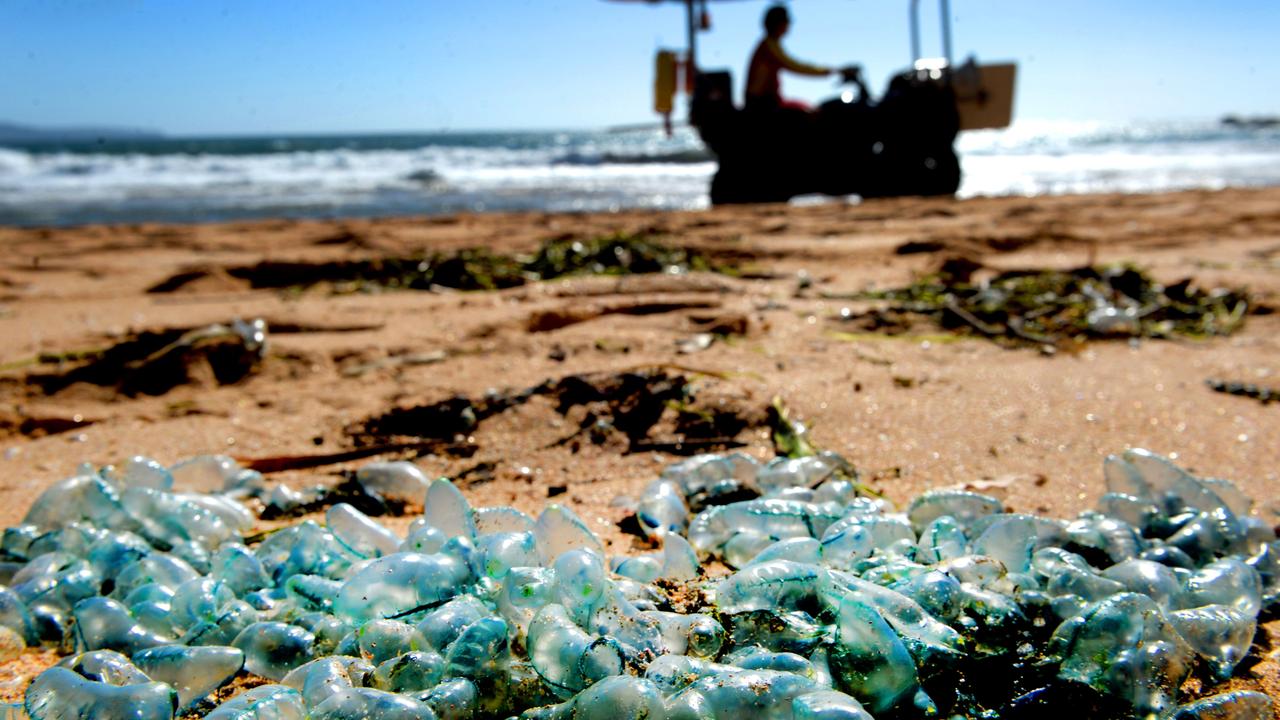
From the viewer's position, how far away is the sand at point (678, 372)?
1.75 meters

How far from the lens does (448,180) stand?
13.7m

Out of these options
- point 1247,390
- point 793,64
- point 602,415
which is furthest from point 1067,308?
point 793,64

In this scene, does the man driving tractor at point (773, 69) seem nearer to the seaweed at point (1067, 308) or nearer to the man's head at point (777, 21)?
the man's head at point (777, 21)

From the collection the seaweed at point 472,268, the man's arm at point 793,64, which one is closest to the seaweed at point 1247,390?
the seaweed at point 472,268

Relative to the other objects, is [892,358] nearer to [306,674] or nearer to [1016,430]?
[1016,430]

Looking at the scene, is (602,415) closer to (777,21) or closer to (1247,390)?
(1247,390)

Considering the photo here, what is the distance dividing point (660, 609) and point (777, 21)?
6.75 metres

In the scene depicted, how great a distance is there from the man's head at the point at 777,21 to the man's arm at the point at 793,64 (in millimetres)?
67

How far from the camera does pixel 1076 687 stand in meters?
1.00

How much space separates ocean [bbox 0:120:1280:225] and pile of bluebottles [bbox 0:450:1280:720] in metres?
7.09

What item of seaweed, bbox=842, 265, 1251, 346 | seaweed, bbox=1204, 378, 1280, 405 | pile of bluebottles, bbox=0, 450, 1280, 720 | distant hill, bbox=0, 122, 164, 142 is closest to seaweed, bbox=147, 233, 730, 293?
seaweed, bbox=842, 265, 1251, 346

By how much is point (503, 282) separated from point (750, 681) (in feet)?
8.74

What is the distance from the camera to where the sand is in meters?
1.75

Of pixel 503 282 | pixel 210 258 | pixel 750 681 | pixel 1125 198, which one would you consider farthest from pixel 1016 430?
pixel 1125 198
